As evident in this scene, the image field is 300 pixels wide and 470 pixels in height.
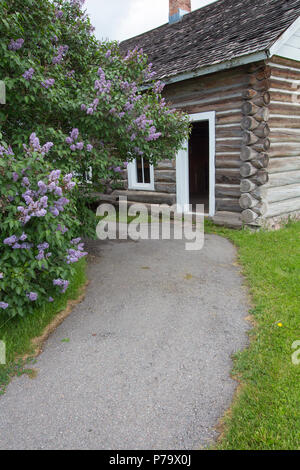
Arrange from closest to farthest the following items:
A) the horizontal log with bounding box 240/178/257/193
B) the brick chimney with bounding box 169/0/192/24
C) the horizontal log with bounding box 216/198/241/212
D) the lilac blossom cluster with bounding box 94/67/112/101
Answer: the lilac blossom cluster with bounding box 94/67/112/101 < the horizontal log with bounding box 240/178/257/193 < the horizontal log with bounding box 216/198/241/212 < the brick chimney with bounding box 169/0/192/24

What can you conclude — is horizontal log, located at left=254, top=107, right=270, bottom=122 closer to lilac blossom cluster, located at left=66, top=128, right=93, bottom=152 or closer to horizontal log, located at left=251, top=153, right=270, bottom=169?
horizontal log, located at left=251, top=153, right=270, bottom=169

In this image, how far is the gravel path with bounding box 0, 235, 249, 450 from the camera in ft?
7.92

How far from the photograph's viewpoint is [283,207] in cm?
787

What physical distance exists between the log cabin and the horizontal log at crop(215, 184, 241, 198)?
0.02 m

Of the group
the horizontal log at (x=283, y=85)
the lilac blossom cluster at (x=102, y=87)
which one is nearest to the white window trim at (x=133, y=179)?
the horizontal log at (x=283, y=85)

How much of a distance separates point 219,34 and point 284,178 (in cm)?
412

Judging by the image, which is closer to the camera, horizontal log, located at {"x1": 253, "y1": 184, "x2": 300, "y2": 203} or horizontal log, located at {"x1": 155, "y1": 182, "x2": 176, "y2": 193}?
horizontal log, located at {"x1": 253, "y1": 184, "x2": 300, "y2": 203}

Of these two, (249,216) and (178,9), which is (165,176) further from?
(178,9)

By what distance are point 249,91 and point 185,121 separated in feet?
7.17

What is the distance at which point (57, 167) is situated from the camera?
12.7 ft

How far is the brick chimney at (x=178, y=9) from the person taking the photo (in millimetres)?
12703

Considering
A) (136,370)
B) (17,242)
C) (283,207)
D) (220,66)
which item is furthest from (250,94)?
(136,370)

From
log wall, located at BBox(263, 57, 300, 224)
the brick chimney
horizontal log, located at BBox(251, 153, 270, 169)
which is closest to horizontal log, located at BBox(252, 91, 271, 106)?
log wall, located at BBox(263, 57, 300, 224)

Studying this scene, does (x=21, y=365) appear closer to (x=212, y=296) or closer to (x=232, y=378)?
(x=232, y=378)
